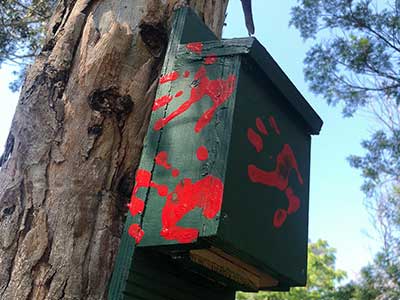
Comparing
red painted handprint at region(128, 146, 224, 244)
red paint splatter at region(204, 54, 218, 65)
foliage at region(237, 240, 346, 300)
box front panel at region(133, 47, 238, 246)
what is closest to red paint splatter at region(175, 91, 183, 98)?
box front panel at region(133, 47, 238, 246)

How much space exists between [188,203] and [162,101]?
1.21 feet

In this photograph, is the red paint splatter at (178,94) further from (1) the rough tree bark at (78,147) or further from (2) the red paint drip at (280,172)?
(2) the red paint drip at (280,172)

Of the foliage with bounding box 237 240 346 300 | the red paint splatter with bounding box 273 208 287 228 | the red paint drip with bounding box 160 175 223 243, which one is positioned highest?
the foliage with bounding box 237 240 346 300

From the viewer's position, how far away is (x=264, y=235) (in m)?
1.35

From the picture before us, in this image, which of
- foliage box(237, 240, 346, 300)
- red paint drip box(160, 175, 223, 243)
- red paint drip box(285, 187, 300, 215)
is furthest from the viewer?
foliage box(237, 240, 346, 300)

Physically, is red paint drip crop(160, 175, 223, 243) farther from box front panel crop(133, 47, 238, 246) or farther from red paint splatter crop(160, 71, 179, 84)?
red paint splatter crop(160, 71, 179, 84)

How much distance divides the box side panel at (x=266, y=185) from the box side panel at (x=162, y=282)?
0.21 meters

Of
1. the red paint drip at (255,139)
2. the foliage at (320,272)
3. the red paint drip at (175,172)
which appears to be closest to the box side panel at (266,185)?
the red paint drip at (255,139)

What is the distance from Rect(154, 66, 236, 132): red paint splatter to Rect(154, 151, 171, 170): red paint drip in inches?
3.7

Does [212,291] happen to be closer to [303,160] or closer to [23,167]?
[303,160]

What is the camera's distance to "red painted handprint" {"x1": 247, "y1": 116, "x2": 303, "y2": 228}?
54.1 inches

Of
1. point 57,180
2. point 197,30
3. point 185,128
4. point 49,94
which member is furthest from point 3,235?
point 197,30

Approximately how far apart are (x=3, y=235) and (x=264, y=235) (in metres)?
0.71

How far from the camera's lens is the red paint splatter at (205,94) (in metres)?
1.36
